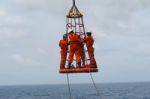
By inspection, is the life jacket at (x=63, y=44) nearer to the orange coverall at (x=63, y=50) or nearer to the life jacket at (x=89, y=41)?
the orange coverall at (x=63, y=50)

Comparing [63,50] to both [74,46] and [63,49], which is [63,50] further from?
[74,46]

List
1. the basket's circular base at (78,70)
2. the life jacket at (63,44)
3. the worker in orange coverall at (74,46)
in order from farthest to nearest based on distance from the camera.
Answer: the life jacket at (63,44), the worker in orange coverall at (74,46), the basket's circular base at (78,70)

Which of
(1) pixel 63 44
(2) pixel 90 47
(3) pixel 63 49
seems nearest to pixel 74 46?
(1) pixel 63 44

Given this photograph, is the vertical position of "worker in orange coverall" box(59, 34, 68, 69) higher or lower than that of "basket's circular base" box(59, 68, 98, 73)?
higher

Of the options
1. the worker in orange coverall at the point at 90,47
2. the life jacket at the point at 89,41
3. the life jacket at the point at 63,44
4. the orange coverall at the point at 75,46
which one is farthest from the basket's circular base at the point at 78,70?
the life jacket at the point at 89,41

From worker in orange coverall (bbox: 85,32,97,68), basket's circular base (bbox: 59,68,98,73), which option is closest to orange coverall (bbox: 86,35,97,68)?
worker in orange coverall (bbox: 85,32,97,68)

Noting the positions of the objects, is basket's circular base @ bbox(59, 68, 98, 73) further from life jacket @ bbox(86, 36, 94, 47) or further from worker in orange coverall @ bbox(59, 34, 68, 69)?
life jacket @ bbox(86, 36, 94, 47)

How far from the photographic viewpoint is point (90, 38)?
24453 mm

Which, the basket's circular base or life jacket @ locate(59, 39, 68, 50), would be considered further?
life jacket @ locate(59, 39, 68, 50)

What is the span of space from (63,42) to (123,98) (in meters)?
102

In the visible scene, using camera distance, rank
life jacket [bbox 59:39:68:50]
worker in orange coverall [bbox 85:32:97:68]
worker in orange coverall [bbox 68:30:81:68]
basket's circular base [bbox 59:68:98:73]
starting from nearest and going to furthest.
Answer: basket's circular base [bbox 59:68:98:73], worker in orange coverall [bbox 68:30:81:68], worker in orange coverall [bbox 85:32:97:68], life jacket [bbox 59:39:68:50]

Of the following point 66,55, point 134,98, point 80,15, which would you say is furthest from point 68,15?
point 134,98

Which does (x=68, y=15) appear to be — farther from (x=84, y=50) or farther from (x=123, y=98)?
(x=123, y=98)

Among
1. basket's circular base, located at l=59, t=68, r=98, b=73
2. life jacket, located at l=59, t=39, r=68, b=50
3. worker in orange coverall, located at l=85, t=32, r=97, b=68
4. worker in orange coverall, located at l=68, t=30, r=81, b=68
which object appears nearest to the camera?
basket's circular base, located at l=59, t=68, r=98, b=73
